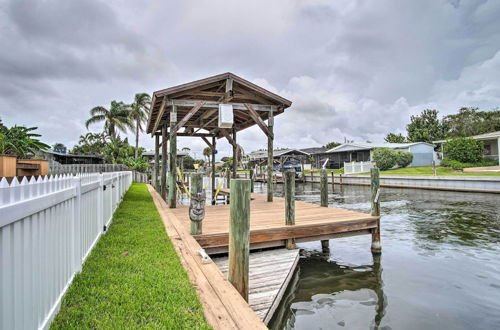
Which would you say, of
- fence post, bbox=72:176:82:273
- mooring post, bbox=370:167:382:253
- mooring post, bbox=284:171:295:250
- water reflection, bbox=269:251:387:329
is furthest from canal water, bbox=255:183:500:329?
fence post, bbox=72:176:82:273

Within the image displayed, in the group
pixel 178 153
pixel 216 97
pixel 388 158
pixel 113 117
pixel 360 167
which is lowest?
pixel 360 167

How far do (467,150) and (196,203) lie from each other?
111ft

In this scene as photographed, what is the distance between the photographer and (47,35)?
16.6 m

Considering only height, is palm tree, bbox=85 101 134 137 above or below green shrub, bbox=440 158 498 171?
above

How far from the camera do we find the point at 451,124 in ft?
166

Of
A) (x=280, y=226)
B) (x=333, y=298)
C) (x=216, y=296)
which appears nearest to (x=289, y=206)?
(x=280, y=226)

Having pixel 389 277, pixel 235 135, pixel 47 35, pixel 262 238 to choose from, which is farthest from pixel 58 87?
pixel 389 277

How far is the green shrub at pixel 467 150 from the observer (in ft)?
93.1

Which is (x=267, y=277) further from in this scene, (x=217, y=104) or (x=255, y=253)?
(x=217, y=104)

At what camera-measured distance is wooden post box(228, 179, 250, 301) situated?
319 cm

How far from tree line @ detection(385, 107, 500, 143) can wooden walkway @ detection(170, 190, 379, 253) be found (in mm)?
48023

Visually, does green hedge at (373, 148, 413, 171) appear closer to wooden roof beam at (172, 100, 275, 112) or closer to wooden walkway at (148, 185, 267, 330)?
wooden roof beam at (172, 100, 275, 112)

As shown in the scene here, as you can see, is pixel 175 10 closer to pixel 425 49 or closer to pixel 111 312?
pixel 111 312

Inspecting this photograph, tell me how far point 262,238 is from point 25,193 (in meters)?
4.29
